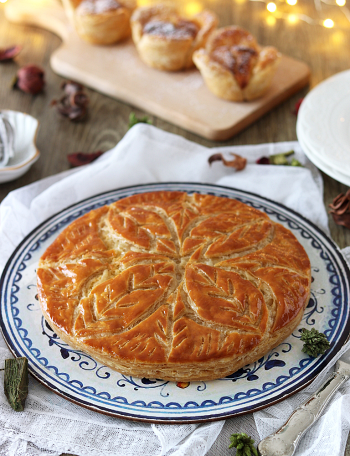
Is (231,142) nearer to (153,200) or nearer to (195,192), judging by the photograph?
(195,192)

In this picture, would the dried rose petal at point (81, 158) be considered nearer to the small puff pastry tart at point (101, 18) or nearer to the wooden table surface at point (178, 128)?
the wooden table surface at point (178, 128)

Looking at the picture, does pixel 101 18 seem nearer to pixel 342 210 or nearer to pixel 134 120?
pixel 134 120

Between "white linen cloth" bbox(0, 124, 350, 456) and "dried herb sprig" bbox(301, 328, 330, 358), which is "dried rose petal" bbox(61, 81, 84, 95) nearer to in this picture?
"white linen cloth" bbox(0, 124, 350, 456)

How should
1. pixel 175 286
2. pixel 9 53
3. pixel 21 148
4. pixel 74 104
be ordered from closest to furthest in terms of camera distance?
pixel 175 286 < pixel 21 148 < pixel 74 104 < pixel 9 53

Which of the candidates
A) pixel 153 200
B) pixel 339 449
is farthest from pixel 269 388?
pixel 153 200

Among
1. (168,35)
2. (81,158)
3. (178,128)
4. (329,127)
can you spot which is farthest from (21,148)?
(329,127)

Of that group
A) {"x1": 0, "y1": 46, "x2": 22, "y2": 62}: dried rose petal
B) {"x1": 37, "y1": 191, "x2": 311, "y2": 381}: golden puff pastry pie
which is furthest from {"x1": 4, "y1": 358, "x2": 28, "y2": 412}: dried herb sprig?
{"x1": 0, "y1": 46, "x2": 22, "y2": 62}: dried rose petal
